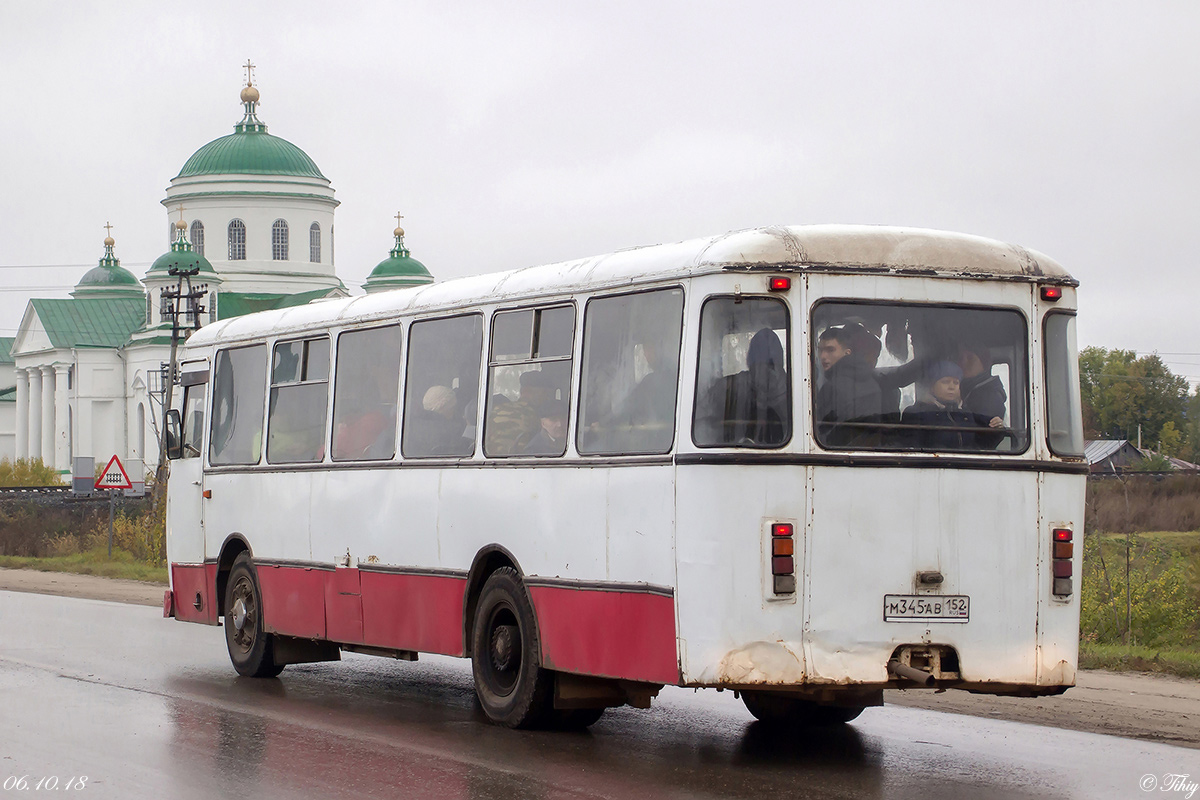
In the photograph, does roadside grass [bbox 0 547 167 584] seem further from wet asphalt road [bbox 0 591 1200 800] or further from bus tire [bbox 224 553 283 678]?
wet asphalt road [bbox 0 591 1200 800]

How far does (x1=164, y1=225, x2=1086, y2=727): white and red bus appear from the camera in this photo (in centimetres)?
910

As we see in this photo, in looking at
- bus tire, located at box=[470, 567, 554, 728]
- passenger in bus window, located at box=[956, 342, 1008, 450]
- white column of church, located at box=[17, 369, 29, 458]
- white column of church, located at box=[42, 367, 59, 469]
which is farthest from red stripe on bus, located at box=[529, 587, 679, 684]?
white column of church, located at box=[17, 369, 29, 458]

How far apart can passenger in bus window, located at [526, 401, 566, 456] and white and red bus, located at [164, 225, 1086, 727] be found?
0.8 inches

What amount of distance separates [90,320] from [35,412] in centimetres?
904

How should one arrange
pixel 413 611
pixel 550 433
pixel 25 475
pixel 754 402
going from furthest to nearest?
pixel 25 475, pixel 413 611, pixel 550 433, pixel 754 402

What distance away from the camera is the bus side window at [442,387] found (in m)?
11.4

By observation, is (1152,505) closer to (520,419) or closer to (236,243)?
(520,419)

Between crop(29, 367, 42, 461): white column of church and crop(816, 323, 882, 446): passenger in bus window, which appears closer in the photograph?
crop(816, 323, 882, 446): passenger in bus window

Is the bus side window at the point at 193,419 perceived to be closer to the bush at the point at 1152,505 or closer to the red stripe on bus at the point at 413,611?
the red stripe on bus at the point at 413,611

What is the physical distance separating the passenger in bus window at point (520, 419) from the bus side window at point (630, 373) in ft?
1.59

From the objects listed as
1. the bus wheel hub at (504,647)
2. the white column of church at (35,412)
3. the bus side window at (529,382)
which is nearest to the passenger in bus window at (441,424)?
the bus side window at (529,382)

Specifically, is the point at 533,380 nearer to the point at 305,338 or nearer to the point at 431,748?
the point at 431,748

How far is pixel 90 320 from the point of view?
10662cm

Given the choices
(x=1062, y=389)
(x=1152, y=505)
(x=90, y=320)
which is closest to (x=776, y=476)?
(x=1062, y=389)
